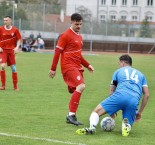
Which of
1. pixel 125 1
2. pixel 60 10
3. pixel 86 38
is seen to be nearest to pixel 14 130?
pixel 86 38

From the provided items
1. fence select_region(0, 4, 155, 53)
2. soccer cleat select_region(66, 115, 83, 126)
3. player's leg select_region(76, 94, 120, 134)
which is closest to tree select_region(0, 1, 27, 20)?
fence select_region(0, 4, 155, 53)

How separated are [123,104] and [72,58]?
1.86 meters

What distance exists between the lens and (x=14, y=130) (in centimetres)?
901

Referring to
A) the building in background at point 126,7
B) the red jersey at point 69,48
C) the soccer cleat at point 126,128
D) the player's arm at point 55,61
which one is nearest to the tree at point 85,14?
the building in background at point 126,7

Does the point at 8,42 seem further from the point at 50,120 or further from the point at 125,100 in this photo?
the point at 125,100

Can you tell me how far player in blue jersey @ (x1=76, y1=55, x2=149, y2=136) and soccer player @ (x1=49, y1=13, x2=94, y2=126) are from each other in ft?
3.47

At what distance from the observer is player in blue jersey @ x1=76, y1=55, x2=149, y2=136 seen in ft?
29.2

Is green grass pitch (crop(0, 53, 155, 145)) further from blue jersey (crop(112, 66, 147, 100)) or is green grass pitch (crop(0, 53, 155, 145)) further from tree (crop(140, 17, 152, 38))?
tree (crop(140, 17, 152, 38))

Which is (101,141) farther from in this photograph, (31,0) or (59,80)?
(31,0)

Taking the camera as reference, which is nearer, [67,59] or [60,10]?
[67,59]

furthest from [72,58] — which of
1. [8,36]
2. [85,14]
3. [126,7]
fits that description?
[126,7]

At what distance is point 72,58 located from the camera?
10391mm

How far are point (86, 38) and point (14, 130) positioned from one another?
47592mm

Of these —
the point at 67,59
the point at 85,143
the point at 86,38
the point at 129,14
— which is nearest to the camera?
the point at 85,143
